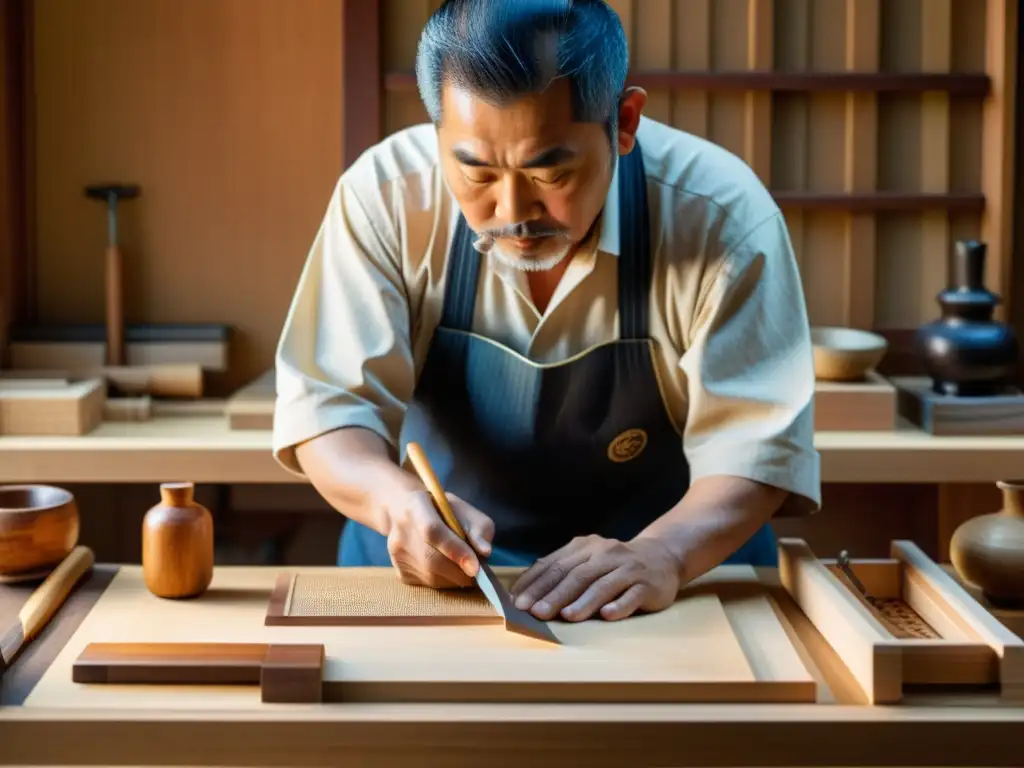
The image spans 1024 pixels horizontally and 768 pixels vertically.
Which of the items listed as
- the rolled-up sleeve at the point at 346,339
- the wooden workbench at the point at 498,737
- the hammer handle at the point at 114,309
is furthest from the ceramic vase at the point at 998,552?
the hammer handle at the point at 114,309

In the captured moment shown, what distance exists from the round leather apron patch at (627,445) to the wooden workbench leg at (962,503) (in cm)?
130

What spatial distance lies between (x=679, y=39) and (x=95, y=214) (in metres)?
1.52

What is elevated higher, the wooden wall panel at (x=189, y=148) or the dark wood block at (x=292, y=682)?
the wooden wall panel at (x=189, y=148)

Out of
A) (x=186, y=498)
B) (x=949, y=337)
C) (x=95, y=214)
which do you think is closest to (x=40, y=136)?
(x=95, y=214)

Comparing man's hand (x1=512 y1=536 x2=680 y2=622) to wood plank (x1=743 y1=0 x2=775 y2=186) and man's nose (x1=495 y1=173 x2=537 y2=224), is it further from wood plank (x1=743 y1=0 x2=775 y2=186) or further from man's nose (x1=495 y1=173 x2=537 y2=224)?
wood plank (x1=743 y1=0 x2=775 y2=186)

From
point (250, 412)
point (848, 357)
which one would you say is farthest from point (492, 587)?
point (848, 357)

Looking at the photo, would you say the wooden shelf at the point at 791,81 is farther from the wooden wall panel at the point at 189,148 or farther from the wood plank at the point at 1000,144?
the wooden wall panel at the point at 189,148

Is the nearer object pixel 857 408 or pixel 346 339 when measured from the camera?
pixel 346 339

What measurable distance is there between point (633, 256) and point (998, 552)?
72 cm

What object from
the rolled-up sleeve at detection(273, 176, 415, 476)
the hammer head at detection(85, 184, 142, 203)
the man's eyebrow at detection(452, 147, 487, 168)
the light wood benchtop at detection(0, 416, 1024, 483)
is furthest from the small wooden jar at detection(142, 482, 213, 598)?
the hammer head at detection(85, 184, 142, 203)

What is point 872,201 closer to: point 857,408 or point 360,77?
point 857,408

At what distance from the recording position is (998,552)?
A: 2117mm

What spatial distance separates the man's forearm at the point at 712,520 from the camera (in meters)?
2.14

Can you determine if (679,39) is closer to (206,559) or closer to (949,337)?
(949,337)
